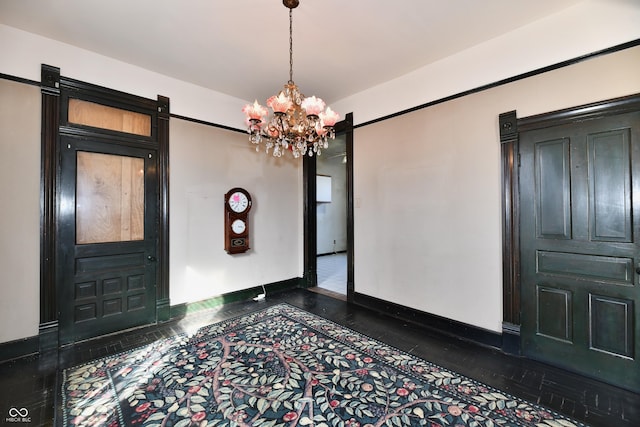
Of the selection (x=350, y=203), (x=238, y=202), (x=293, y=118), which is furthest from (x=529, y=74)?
(x=238, y=202)

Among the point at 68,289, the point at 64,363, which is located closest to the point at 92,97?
the point at 68,289

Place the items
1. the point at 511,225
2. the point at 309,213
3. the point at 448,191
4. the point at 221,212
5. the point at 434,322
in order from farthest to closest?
the point at 309,213
the point at 221,212
the point at 434,322
the point at 448,191
the point at 511,225

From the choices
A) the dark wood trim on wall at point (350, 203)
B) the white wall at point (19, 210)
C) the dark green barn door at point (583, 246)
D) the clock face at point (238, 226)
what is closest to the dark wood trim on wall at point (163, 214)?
the clock face at point (238, 226)

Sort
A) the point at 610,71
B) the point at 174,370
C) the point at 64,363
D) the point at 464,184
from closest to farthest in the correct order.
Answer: the point at 610,71, the point at 174,370, the point at 64,363, the point at 464,184

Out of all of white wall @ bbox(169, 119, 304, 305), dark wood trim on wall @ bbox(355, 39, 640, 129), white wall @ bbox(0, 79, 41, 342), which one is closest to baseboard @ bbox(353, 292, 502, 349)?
white wall @ bbox(169, 119, 304, 305)

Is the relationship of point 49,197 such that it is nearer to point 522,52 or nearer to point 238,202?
point 238,202

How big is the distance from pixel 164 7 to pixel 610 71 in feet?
12.2

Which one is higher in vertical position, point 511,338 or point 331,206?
point 331,206

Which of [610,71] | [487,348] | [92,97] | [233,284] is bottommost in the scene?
[487,348]

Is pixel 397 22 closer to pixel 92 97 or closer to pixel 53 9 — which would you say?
pixel 53 9

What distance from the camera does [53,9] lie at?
92.8 inches

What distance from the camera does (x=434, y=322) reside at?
10.6 feet

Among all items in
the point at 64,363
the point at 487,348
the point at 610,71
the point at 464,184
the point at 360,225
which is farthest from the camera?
the point at 360,225

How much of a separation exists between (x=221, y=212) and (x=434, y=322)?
3196mm
